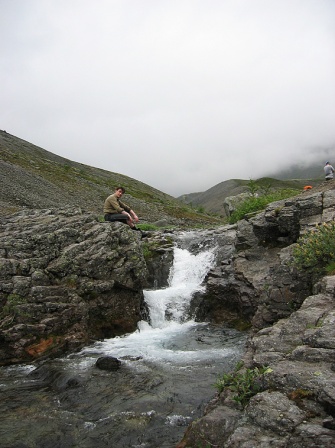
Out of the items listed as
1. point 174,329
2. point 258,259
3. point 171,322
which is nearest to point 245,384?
point 174,329

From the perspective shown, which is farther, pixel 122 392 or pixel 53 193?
pixel 53 193

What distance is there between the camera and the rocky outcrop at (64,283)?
1477 centimetres

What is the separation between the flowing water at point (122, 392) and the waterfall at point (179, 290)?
2027 millimetres

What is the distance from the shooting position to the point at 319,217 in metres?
16.8

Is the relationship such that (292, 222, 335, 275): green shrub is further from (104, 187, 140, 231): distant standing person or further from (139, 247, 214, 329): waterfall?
(104, 187, 140, 231): distant standing person

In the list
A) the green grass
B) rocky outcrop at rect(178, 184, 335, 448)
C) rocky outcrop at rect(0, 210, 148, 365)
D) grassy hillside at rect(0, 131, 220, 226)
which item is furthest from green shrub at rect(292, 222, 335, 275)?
grassy hillside at rect(0, 131, 220, 226)

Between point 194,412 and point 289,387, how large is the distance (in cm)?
464

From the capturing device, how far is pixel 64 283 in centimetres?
1680

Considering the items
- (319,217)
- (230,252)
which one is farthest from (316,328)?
(230,252)

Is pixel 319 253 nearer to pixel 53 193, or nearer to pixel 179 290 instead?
pixel 179 290

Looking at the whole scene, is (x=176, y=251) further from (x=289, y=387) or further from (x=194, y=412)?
(x=289, y=387)

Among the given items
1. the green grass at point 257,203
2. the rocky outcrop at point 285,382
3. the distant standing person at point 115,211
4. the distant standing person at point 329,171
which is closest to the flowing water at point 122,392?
the rocky outcrop at point 285,382

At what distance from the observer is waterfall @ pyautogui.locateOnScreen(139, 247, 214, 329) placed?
808 inches

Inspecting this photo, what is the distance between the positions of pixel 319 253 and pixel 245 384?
6634 mm
